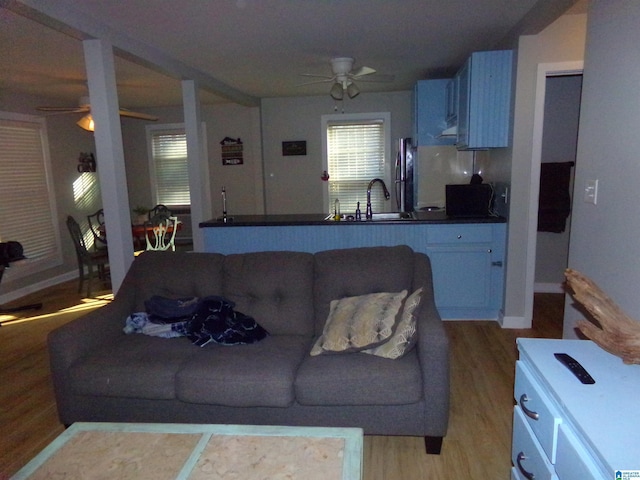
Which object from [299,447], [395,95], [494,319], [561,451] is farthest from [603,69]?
[395,95]

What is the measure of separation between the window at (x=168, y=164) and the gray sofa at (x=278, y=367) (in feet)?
15.8

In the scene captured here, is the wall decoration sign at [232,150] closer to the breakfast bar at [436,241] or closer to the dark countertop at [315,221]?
the dark countertop at [315,221]

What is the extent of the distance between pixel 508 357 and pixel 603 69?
6.52 ft

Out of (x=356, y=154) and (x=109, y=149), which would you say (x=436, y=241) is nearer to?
(x=109, y=149)

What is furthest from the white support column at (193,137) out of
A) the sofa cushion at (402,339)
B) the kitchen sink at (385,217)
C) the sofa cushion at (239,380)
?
the sofa cushion at (402,339)

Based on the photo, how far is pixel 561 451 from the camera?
1219 mm

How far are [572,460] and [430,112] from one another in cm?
442

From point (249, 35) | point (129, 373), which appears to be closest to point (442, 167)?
point (249, 35)

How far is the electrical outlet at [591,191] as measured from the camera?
82.3 inches

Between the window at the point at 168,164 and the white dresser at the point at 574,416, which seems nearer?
the white dresser at the point at 574,416

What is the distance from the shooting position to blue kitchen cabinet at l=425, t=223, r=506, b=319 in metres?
3.66

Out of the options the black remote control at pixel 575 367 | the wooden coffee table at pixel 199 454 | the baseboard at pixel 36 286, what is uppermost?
the black remote control at pixel 575 367

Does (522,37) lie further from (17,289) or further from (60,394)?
(17,289)

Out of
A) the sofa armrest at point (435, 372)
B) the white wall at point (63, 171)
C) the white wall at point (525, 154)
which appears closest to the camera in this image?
the sofa armrest at point (435, 372)
